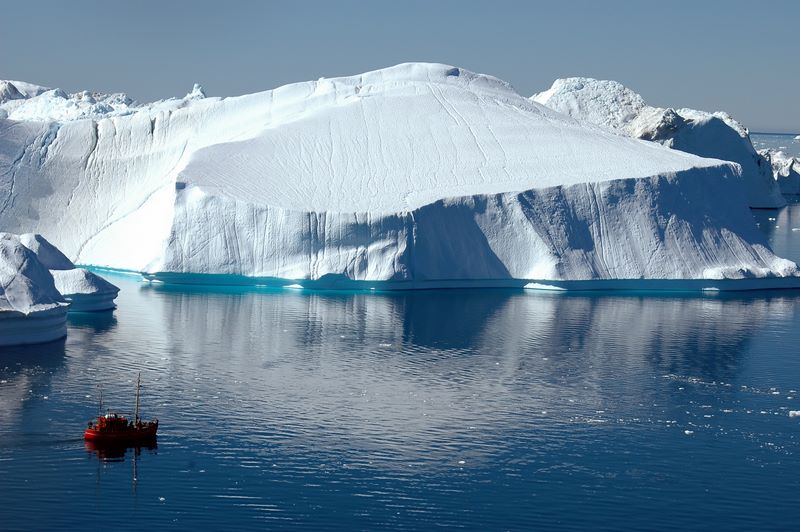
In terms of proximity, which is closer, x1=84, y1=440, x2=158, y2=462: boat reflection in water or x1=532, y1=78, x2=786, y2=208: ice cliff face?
x1=84, y1=440, x2=158, y2=462: boat reflection in water

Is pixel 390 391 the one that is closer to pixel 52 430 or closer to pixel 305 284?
pixel 52 430

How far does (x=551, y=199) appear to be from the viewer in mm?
28203

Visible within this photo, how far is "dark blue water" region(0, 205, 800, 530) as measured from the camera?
12.2m

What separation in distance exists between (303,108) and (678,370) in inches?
666

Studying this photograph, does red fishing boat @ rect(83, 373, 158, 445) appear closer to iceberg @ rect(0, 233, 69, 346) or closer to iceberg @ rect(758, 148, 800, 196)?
iceberg @ rect(0, 233, 69, 346)

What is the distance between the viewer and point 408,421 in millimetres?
15414

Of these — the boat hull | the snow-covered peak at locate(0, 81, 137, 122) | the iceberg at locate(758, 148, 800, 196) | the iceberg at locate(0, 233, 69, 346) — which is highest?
the iceberg at locate(758, 148, 800, 196)

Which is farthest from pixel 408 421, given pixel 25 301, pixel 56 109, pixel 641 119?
pixel 641 119

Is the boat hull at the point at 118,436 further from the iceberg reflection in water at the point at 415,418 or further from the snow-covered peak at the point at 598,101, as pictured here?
the snow-covered peak at the point at 598,101

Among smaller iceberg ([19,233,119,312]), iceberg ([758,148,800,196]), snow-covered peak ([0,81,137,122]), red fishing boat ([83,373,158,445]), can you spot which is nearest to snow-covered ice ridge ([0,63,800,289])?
snow-covered peak ([0,81,137,122])

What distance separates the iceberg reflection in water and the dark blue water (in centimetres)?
4

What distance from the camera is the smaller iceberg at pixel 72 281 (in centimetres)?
2264

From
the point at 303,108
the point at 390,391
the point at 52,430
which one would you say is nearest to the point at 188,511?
the point at 52,430

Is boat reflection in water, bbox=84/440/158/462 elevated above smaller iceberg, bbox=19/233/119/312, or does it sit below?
below
